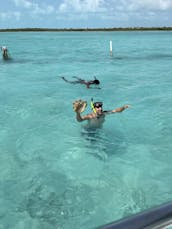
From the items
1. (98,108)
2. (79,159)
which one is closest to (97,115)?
(98,108)

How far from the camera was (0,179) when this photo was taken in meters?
6.90

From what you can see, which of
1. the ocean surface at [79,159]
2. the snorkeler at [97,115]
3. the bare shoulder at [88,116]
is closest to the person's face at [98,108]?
the snorkeler at [97,115]

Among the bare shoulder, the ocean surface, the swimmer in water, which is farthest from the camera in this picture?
the swimmer in water

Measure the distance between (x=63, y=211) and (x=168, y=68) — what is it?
1954cm

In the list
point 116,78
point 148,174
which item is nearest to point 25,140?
point 148,174

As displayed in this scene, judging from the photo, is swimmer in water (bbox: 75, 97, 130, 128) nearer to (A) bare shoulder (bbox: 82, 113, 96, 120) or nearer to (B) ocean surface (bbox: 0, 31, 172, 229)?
(A) bare shoulder (bbox: 82, 113, 96, 120)

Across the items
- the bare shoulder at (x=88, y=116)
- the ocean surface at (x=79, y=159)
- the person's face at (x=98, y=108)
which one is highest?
the person's face at (x=98, y=108)

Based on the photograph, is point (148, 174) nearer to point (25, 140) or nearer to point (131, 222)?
point (25, 140)

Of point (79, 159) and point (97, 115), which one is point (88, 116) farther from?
point (79, 159)

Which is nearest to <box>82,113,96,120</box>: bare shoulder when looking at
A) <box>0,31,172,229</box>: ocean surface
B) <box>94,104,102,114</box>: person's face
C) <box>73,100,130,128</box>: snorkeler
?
<box>73,100,130,128</box>: snorkeler

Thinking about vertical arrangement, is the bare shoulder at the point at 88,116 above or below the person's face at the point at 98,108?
below

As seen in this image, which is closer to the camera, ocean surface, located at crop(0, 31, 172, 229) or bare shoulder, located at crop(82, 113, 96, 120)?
ocean surface, located at crop(0, 31, 172, 229)

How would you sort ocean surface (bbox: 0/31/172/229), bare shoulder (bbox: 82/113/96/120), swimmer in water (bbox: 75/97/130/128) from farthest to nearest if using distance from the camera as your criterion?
swimmer in water (bbox: 75/97/130/128)
bare shoulder (bbox: 82/113/96/120)
ocean surface (bbox: 0/31/172/229)

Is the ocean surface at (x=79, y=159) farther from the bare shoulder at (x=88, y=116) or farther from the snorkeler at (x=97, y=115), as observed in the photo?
the bare shoulder at (x=88, y=116)
